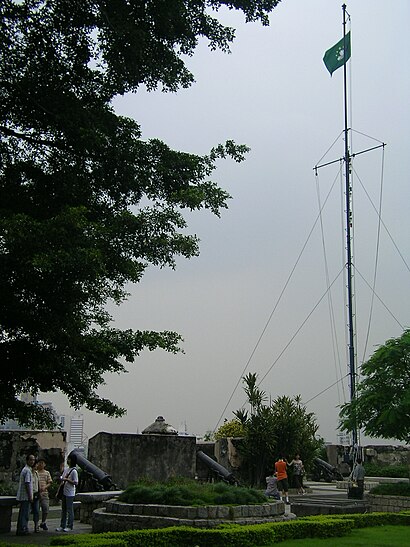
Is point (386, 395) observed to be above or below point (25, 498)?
above

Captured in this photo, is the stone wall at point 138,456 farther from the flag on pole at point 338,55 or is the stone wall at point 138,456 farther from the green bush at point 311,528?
the flag on pole at point 338,55

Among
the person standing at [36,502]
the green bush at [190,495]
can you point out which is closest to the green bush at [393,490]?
the green bush at [190,495]

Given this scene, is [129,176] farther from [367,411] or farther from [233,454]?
[233,454]

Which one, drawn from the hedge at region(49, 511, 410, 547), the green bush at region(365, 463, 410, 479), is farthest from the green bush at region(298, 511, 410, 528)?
the green bush at region(365, 463, 410, 479)

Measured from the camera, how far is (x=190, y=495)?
12.3m

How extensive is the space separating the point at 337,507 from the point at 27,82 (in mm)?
11102

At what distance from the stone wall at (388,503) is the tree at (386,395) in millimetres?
1570

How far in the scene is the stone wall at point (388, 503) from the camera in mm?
16812

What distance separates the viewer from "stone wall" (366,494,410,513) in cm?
1681

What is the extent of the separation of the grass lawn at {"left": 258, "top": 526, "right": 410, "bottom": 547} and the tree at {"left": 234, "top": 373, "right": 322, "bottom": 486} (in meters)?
10.4

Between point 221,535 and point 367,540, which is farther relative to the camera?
point 367,540

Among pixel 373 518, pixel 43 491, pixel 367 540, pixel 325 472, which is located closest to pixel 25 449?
pixel 43 491

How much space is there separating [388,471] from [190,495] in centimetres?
1631

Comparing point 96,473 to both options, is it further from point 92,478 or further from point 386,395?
point 386,395
